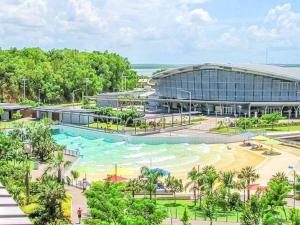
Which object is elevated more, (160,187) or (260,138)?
(260,138)

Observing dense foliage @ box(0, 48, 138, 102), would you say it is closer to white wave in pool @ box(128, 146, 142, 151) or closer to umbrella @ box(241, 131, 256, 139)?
white wave in pool @ box(128, 146, 142, 151)

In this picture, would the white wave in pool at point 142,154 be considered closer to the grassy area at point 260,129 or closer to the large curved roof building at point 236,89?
the grassy area at point 260,129

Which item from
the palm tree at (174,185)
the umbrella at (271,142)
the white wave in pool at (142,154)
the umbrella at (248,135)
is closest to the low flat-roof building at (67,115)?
the white wave in pool at (142,154)

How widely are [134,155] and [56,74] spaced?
2518 inches

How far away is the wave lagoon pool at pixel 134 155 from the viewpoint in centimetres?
5862

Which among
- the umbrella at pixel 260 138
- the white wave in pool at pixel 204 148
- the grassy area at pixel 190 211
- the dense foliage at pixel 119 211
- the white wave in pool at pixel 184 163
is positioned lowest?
the grassy area at pixel 190 211

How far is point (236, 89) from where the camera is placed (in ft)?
343

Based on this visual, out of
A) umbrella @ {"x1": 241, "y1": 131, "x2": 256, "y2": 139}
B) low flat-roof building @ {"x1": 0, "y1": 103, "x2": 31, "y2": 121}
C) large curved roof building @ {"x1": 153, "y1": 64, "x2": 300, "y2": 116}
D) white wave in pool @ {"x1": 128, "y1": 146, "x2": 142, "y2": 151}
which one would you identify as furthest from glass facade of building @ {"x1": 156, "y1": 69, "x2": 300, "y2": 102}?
white wave in pool @ {"x1": 128, "y1": 146, "x2": 142, "y2": 151}

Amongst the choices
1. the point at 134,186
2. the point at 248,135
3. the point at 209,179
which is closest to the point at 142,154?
the point at 248,135

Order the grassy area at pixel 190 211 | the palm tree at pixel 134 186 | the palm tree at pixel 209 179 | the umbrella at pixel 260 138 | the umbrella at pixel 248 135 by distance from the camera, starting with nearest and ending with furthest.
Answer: the grassy area at pixel 190 211 → the palm tree at pixel 209 179 → the palm tree at pixel 134 186 → the umbrella at pixel 260 138 → the umbrella at pixel 248 135

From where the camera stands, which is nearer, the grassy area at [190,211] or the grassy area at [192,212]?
the grassy area at [192,212]

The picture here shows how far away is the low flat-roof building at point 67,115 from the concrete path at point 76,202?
43.7m

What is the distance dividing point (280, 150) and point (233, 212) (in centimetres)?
3060

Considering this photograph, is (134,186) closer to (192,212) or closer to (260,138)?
(192,212)
